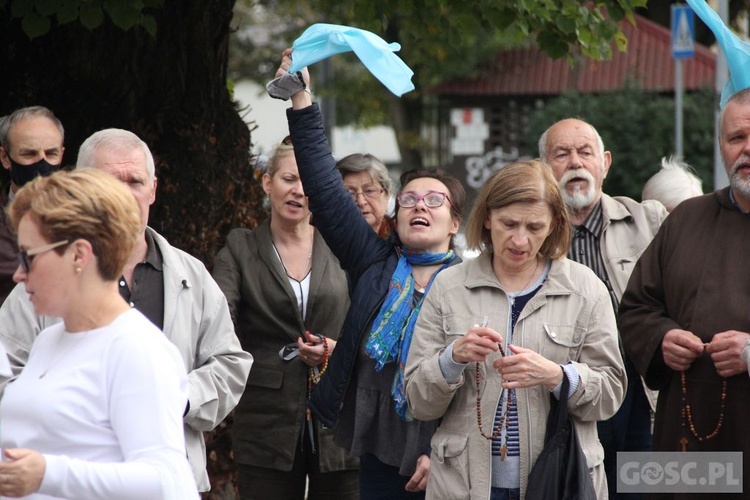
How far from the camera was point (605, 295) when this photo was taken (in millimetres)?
4340

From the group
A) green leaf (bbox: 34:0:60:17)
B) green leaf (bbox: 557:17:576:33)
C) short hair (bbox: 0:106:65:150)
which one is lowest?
short hair (bbox: 0:106:65:150)

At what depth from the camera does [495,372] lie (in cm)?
417

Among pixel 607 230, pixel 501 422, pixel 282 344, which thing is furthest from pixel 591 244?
pixel 501 422

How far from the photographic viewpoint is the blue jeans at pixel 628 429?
5.32m

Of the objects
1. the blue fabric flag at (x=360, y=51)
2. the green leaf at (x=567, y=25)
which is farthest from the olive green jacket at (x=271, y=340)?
the green leaf at (x=567, y=25)

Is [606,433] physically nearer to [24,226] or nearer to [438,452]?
[438,452]

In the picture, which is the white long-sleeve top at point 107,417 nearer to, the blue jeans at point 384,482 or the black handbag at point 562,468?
the black handbag at point 562,468

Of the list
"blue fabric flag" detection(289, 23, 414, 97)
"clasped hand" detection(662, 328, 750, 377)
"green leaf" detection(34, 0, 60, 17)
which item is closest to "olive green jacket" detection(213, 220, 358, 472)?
"blue fabric flag" detection(289, 23, 414, 97)

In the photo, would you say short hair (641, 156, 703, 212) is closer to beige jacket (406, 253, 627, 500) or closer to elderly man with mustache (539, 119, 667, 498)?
elderly man with mustache (539, 119, 667, 498)

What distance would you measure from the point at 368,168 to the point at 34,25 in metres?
1.94

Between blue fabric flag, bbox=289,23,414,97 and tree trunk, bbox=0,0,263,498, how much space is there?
2.13 metres

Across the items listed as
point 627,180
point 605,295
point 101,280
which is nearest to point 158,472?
point 101,280

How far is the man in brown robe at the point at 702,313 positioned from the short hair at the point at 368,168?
1.73m

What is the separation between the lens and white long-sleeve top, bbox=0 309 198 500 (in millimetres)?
2848
